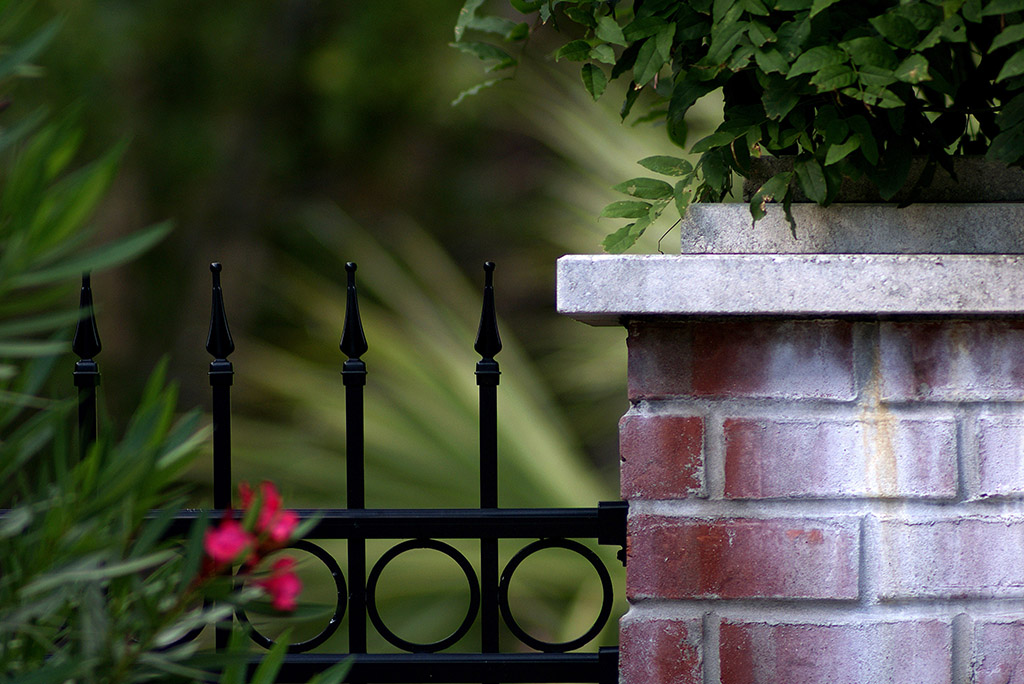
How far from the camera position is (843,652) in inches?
41.2

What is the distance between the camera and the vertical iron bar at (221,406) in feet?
4.04

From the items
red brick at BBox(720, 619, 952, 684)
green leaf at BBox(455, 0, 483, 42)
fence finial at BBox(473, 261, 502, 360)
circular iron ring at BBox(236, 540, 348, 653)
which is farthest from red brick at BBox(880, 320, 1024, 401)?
circular iron ring at BBox(236, 540, 348, 653)

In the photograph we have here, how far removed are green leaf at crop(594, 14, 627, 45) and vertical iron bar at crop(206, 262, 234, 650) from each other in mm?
554

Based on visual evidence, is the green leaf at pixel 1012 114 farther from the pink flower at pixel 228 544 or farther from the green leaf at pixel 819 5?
the pink flower at pixel 228 544

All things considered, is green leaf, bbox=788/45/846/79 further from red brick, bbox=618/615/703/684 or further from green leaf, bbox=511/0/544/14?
red brick, bbox=618/615/703/684

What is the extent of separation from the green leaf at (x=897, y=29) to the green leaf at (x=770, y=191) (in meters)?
0.16

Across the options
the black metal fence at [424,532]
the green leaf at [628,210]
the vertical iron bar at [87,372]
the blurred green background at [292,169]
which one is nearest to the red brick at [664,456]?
the black metal fence at [424,532]

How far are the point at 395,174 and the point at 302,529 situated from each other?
5.83 meters

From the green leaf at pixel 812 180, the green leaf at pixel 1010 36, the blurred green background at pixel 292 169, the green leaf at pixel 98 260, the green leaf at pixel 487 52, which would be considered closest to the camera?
the green leaf at pixel 98 260

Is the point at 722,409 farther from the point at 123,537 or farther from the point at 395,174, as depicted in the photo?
the point at 395,174

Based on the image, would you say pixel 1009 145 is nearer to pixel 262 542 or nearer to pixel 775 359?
pixel 775 359

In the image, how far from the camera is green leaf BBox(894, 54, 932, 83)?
3.03 feet

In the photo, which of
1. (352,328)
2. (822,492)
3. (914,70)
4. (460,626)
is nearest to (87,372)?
(352,328)

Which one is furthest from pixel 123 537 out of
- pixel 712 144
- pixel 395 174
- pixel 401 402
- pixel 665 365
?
pixel 395 174
